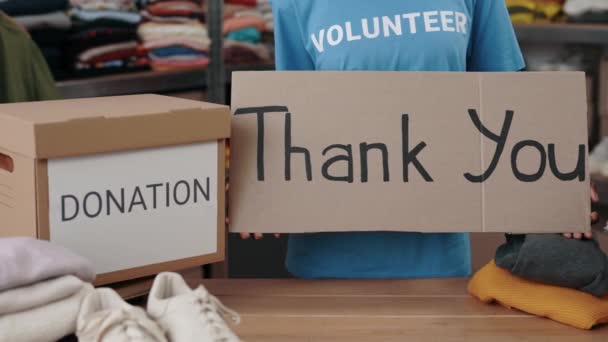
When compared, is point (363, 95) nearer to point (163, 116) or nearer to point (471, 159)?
point (471, 159)

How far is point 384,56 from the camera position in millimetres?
1537

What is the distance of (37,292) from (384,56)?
73cm

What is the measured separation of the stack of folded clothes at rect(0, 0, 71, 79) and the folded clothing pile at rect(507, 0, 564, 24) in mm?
1575

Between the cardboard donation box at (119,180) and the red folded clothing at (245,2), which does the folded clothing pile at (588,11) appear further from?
the cardboard donation box at (119,180)

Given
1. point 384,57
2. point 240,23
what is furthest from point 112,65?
point 384,57

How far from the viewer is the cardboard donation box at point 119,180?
3.91 feet

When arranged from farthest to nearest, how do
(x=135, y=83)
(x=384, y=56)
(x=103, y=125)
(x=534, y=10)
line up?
1. (x=534, y=10)
2. (x=135, y=83)
3. (x=384, y=56)
4. (x=103, y=125)

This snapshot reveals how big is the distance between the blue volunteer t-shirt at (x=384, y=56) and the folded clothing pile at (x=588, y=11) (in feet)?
→ 5.85

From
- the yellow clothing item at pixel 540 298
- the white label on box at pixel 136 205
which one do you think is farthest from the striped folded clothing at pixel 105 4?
the yellow clothing item at pixel 540 298

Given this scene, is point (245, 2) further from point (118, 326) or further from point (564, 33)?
point (118, 326)

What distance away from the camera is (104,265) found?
1251mm

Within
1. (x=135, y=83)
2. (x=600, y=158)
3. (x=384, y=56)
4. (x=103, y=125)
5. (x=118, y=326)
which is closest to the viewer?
(x=118, y=326)

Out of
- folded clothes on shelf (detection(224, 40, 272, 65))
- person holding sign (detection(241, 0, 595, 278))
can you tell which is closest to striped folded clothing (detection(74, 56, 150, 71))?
folded clothes on shelf (detection(224, 40, 272, 65))

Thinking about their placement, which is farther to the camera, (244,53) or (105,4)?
(244,53)
